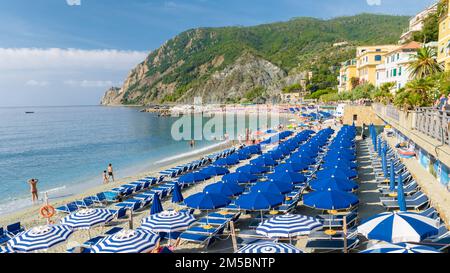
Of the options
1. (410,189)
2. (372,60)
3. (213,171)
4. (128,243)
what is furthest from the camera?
(372,60)

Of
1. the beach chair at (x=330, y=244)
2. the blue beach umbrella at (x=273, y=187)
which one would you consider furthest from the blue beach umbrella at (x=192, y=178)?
the beach chair at (x=330, y=244)

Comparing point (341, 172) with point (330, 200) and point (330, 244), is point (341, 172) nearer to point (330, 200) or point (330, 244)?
point (330, 200)

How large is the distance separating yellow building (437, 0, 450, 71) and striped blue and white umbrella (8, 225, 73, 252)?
25454mm

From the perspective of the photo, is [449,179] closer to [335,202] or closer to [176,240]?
[335,202]

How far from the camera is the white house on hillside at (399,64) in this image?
131 feet

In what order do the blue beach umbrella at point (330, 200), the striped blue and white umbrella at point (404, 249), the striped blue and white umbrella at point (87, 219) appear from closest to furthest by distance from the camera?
1. the striped blue and white umbrella at point (404, 249)
2. the striped blue and white umbrella at point (87, 219)
3. the blue beach umbrella at point (330, 200)

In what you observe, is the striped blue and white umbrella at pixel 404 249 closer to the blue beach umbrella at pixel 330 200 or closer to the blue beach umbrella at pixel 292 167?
the blue beach umbrella at pixel 330 200

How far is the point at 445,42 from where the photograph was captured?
2558 cm

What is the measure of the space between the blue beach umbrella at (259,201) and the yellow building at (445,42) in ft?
65.4

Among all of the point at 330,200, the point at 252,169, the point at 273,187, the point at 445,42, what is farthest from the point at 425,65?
the point at 330,200

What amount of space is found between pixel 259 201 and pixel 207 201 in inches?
63.9

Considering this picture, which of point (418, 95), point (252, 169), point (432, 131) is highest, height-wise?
point (418, 95)
